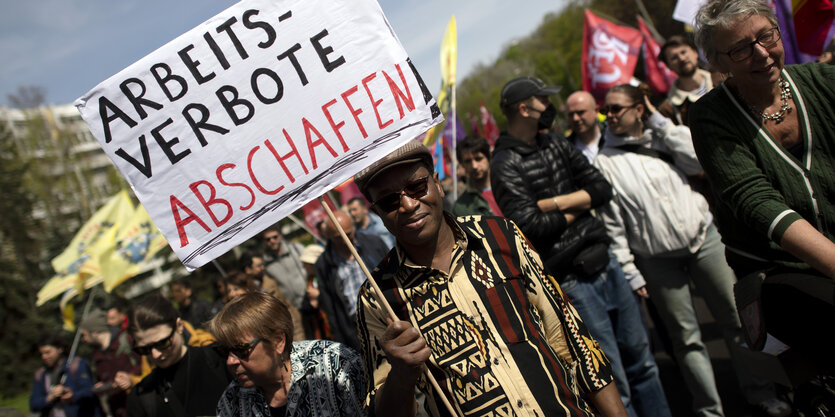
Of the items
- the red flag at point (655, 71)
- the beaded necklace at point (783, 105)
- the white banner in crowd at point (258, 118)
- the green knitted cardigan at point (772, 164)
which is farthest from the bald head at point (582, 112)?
the red flag at point (655, 71)

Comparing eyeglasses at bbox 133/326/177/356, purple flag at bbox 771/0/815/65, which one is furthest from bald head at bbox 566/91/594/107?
eyeglasses at bbox 133/326/177/356

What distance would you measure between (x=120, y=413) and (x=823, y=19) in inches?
303

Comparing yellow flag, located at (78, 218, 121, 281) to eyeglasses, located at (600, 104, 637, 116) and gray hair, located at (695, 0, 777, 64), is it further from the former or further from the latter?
gray hair, located at (695, 0, 777, 64)

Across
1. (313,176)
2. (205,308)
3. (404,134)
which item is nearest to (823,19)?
(404,134)

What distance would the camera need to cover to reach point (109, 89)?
85.3 inches

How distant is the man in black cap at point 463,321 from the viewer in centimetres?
193

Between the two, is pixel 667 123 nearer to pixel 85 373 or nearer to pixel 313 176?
pixel 313 176

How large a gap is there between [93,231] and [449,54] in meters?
6.67

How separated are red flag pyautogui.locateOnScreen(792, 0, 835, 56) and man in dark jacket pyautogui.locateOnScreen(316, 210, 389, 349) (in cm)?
375

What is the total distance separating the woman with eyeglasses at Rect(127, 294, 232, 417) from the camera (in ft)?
11.2

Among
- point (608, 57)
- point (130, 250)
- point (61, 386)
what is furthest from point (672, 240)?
point (130, 250)

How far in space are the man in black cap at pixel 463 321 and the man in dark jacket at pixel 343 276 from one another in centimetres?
303

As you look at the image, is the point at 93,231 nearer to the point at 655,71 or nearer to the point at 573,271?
the point at 573,271

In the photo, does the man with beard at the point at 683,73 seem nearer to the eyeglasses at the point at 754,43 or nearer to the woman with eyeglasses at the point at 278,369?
the eyeglasses at the point at 754,43
